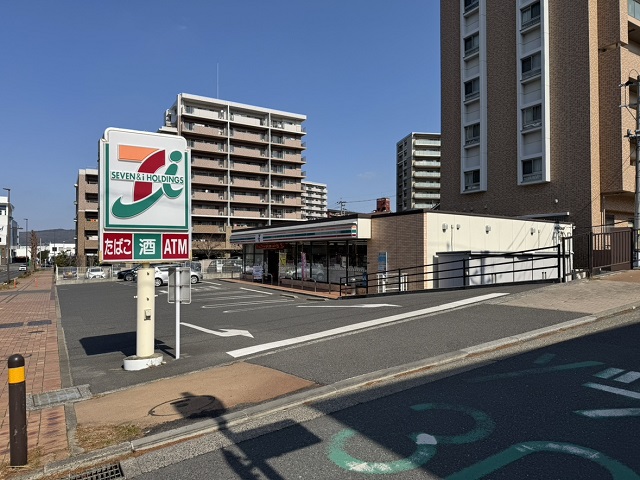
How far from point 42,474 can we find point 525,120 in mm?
32310

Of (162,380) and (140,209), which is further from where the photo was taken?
(140,209)

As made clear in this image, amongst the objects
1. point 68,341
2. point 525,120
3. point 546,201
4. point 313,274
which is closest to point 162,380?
point 68,341

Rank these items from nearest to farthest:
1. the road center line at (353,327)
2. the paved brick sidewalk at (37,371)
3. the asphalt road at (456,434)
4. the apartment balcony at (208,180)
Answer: the asphalt road at (456,434) < the paved brick sidewalk at (37,371) < the road center line at (353,327) < the apartment balcony at (208,180)

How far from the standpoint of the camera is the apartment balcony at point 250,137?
6788 cm

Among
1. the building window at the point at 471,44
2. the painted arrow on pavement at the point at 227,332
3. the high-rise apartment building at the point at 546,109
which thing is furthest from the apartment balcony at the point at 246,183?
the painted arrow on pavement at the point at 227,332

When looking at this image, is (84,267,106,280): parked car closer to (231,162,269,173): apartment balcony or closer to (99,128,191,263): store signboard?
(231,162,269,173): apartment balcony

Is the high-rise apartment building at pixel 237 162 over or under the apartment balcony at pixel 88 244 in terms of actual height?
over

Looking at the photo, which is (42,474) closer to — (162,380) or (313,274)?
(162,380)

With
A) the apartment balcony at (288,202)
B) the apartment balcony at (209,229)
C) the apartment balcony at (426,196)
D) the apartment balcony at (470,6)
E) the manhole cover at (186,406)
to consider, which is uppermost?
the apartment balcony at (470,6)

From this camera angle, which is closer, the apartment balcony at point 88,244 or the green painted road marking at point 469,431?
the green painted road marking at point 469,431

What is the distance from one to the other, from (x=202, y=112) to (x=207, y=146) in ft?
17.3

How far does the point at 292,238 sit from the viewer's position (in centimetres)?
2595

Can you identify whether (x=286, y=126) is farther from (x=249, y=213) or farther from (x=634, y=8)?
(x=634, y=8)

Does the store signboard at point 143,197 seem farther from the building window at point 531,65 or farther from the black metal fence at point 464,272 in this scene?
the building window at point 531,65
